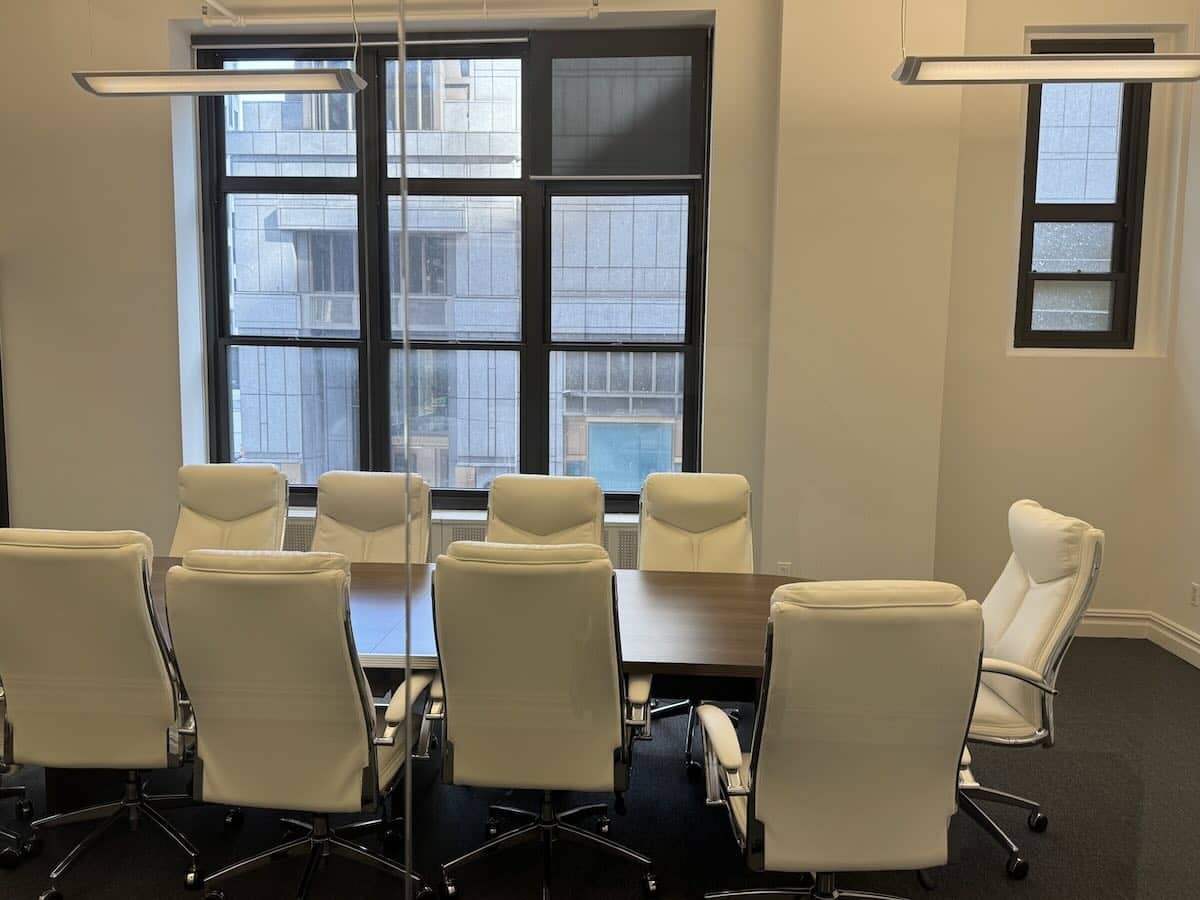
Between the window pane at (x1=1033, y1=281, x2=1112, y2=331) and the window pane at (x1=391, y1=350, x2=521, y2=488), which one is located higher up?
the window pane at (x1=1033, y1=281, x2=1112, y2=331)

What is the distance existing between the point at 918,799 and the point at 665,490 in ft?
5.87

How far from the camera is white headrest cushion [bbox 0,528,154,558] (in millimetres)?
2275

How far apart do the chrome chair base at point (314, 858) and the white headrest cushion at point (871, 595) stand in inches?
53.9

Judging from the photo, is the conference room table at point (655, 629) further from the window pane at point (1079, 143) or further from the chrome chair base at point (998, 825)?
the window pane at point (1079, 143)

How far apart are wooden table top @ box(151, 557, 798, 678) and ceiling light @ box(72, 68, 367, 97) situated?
1875mm

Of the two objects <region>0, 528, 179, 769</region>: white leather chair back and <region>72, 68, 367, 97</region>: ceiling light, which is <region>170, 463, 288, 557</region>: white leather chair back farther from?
<region>72, 68, 367, 97</region>: ceiling light

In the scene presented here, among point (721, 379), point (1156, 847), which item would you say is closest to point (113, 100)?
point (721, 379)

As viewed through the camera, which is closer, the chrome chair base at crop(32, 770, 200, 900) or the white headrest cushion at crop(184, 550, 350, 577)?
the white headrest cushion at crop(184, 550, 350, 577)

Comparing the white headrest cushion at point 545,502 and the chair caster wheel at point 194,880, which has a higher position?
the white headrest cushion at point 545,502

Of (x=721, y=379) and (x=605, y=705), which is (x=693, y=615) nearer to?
(x=605, y=705)

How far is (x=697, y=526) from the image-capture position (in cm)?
364

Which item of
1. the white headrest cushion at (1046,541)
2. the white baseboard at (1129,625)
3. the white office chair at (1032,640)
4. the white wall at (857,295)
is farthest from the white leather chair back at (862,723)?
the white baseboard at (1129,625)

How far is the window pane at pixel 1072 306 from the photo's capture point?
4.78 m

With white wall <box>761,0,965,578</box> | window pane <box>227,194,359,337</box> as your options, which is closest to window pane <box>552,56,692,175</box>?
white wall <box>761,0,965,578</box>
